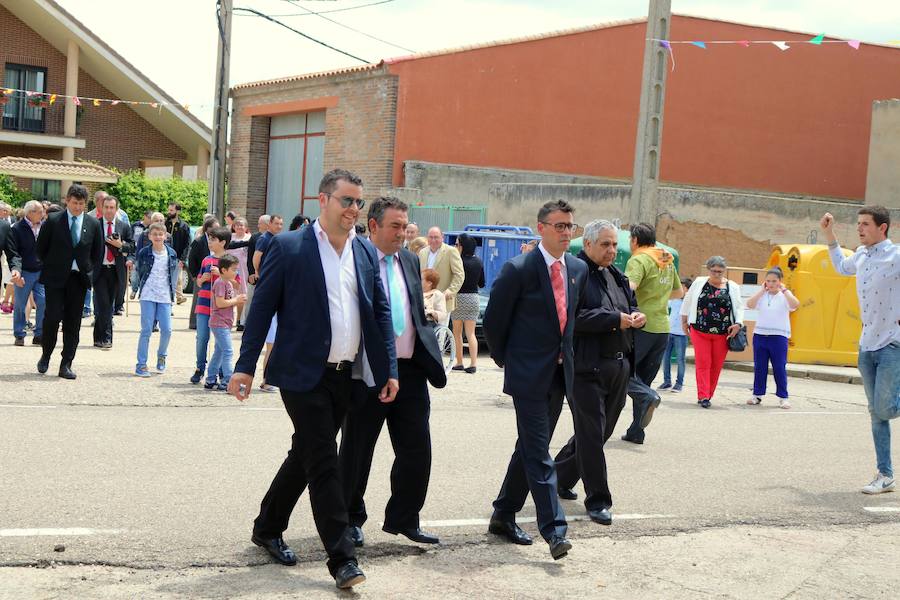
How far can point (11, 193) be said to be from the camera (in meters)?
34.1

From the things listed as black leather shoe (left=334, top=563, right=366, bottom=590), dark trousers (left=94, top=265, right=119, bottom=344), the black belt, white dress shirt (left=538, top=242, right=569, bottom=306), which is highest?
white dress shirt (left=538, top=242, right=569, bottom=306)

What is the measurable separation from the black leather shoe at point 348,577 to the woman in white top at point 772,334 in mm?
8969

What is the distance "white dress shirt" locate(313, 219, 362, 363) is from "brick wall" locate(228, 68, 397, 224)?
21.8 m

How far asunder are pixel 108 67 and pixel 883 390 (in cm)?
3438

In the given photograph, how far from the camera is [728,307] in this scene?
12.6m

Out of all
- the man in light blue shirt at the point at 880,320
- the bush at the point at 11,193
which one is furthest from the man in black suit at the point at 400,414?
the bush at the point at 11,193

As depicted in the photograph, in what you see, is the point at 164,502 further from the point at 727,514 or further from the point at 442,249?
the point at 442,249

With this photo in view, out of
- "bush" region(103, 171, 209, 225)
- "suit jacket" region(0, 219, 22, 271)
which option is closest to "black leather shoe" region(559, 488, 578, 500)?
"suit jacket" region(0, 219, 22, 271)

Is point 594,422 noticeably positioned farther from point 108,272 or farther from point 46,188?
point 46,188

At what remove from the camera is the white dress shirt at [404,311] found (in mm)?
6004

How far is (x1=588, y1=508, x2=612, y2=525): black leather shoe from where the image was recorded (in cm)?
678

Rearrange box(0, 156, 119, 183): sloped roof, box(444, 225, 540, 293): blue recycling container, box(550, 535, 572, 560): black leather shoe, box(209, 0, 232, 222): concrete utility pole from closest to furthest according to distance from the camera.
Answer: box(550, 535, 572, 560): black leather shoe
box(444, 225, 540, 293): blue recycling container
box(209, 0, 232, 222): concrete utility pole
box(0, 156, 119, 183): sloped roof

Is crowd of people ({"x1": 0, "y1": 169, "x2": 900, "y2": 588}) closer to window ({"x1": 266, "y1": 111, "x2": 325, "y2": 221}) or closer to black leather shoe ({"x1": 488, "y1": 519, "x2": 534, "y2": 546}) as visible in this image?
black leather shoe ({"x1": 488, "y1": 519, "x2": 534, "y2": 546})

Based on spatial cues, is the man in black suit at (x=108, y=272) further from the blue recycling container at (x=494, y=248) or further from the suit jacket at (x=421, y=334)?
the suit jacket at (x=421, y=334)
